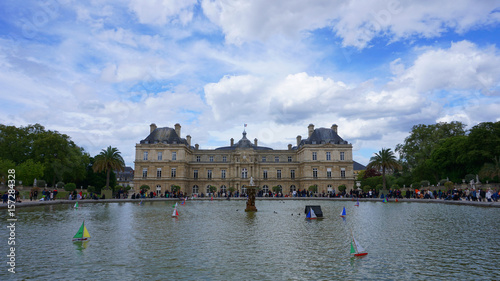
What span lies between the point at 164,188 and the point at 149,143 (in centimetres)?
982

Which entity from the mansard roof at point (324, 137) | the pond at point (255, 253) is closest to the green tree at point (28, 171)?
the pond at point (255, 253)

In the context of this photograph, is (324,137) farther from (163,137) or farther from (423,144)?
(163,137)

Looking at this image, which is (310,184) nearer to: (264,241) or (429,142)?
(429,142)

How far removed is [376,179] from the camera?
237ft

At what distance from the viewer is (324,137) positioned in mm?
74188

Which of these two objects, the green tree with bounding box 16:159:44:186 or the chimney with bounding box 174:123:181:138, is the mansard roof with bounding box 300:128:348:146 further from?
the green tree with bounding box 16:159:44:186

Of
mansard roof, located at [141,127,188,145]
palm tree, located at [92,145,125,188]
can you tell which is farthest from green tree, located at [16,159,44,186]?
mansard roof, located at [141,127,188,145]

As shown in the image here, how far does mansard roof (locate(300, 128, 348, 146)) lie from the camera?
242 ft

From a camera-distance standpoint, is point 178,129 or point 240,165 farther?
point 178,129

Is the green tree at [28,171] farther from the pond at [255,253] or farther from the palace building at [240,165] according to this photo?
the pond at [255,253]

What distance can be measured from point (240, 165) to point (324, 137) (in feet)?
60.8

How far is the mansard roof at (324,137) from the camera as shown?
73625 mm

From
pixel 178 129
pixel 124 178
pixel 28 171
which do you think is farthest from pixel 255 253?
pixel 124 178

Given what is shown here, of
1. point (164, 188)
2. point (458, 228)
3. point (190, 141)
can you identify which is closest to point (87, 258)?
point (458, 228)
